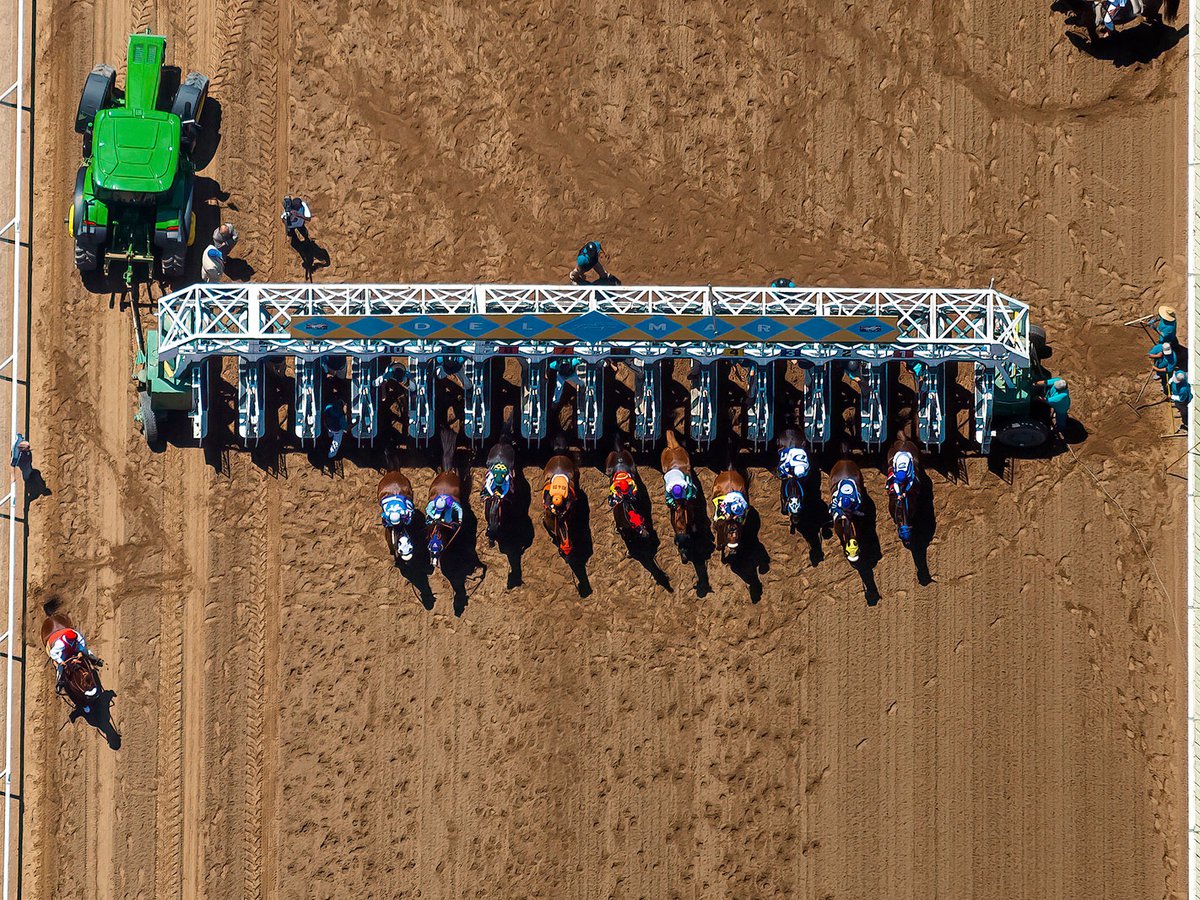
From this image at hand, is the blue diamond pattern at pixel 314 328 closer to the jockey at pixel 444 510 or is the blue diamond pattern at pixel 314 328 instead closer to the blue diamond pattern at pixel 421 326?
the blue diamond pattern at pixel 421 326

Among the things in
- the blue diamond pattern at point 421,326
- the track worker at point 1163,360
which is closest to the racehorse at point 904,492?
the track worker at point 1163,360

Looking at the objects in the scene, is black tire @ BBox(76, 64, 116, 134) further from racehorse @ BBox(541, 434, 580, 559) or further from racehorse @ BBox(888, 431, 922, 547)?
racehorse @ BBox(888, 431, 922, 547)

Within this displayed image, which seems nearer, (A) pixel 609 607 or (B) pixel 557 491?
(B) pixel 557 491

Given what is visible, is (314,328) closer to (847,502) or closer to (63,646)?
(63,646)

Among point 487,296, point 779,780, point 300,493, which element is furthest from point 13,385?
point 779,780

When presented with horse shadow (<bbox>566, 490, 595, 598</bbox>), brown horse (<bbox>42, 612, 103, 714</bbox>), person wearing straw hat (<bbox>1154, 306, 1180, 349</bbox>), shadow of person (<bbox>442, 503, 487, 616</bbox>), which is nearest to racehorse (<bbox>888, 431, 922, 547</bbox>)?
person wearing straw hat (<bbox>1154, 306, 1180, 349</bbox>)

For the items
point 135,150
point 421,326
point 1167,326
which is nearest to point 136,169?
point 135,150
